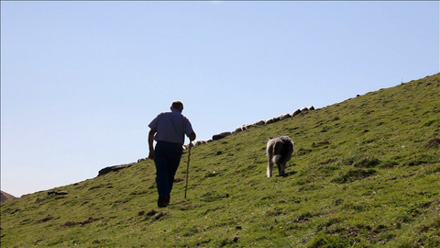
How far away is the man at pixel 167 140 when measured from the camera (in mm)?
16078

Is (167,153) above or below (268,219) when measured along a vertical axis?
above

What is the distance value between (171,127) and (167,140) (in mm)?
443

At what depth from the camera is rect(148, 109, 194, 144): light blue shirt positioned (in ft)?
52.8

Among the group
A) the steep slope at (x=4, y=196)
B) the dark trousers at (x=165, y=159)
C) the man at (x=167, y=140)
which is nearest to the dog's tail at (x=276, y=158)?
the man at (x=167, y=140)

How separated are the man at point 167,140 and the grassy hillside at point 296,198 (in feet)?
4.45

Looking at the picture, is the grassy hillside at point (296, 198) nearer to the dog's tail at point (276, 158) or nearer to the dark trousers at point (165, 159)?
the dog's tail at point (276, 158)

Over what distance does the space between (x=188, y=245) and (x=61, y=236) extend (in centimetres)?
872

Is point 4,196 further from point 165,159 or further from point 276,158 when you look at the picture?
point 165,159

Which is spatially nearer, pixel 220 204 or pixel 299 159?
pixel 220 204

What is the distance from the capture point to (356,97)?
44.7 metres

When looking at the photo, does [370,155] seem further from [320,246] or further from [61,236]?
[61,236]

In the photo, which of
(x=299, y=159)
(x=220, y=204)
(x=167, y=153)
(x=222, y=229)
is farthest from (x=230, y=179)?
(x=222, y=229)

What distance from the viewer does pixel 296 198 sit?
14.7 meters

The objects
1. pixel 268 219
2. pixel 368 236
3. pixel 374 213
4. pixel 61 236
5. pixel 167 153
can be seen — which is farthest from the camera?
pixel 61 236
